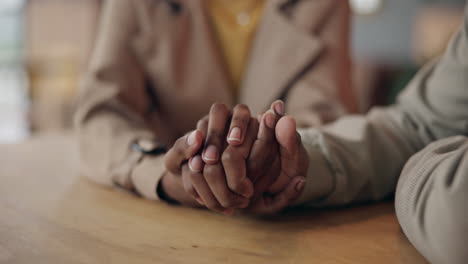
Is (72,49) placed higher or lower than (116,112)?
lower

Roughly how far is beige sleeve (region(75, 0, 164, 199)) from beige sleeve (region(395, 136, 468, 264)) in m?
0.28

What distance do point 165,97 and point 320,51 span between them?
0.28 m

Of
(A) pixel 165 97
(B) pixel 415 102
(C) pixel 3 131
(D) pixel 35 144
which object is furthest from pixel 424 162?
(C) pixel 3 131

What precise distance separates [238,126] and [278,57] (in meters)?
0.37

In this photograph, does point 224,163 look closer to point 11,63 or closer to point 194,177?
point 194,177

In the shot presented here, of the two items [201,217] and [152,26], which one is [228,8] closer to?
[152,26]

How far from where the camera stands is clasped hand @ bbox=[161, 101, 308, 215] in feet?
1.41

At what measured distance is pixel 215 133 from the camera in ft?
1.44

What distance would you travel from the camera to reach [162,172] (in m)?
0.53

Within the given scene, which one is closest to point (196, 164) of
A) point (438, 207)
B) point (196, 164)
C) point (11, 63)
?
point (196, 164)

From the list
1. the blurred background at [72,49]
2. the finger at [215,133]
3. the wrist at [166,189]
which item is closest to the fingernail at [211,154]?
the finger at [215,133]

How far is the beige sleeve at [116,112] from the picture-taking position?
1.90 ft

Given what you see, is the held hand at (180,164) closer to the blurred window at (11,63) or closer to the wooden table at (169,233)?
the wooden table at (169,233)

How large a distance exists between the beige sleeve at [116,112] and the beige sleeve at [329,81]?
0.83ft
